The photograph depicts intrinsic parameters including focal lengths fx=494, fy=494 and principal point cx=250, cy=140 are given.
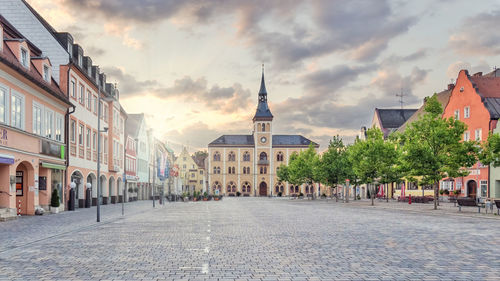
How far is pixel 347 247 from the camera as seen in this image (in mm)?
13148

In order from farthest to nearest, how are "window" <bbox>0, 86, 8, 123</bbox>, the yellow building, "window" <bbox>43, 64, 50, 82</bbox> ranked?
1. the yellow building
2. "window" <bbox>43, 64, 50, 82</bbox>
3. "window" <bbox>0, 86, 8, 123</bbox>

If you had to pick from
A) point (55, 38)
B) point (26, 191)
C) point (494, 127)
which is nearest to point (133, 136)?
point (55, 38)

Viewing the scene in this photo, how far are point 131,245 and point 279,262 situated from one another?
5.06m

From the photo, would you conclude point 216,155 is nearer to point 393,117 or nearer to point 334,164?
point 393,117

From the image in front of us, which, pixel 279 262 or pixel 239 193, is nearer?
pixel 279 262

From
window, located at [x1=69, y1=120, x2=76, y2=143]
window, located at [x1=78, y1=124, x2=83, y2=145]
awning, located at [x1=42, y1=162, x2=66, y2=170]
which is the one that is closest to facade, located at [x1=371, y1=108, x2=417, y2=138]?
window, located at [x1=78, y1=124, x2=83, y2=145]

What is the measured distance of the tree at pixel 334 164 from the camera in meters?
62.9

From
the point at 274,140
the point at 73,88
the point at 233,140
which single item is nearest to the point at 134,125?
the point at 73,88

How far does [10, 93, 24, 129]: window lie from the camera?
24688mm

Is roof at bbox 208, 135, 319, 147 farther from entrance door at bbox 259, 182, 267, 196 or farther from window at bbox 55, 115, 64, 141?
window at bbox 55, 115, 64, 141

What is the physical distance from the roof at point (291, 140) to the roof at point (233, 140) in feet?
21.1

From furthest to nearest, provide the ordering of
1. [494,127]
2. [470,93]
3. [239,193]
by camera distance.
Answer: [239,193]
[470,93]
[494,127]

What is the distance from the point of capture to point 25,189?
1086 inches

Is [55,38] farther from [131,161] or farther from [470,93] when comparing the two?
[470,93]
